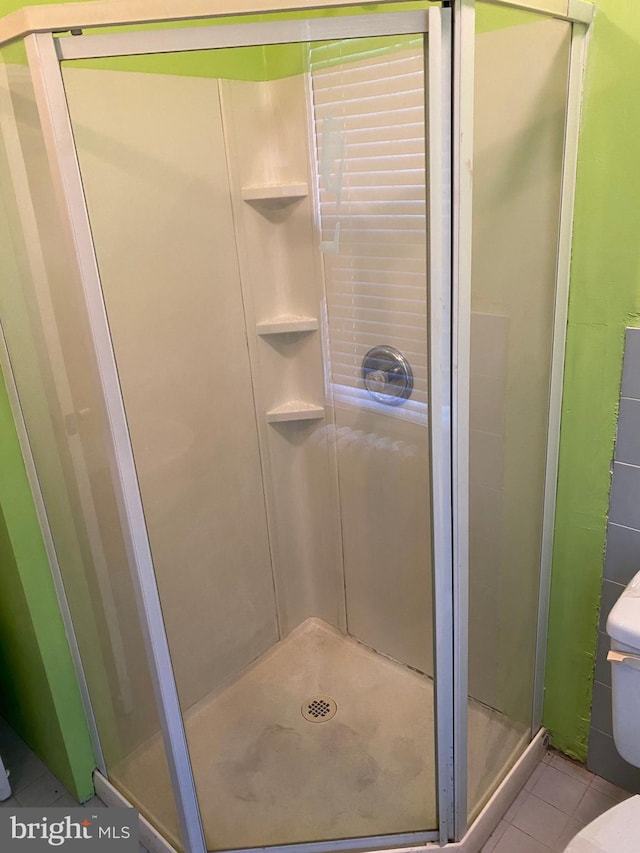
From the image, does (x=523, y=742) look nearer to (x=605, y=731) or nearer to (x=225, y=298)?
(x=605, y=731)

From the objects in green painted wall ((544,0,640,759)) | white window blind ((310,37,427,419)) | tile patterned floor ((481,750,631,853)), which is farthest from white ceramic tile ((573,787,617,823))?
white window blind ((310,37,427,419))

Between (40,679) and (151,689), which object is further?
(40,679)

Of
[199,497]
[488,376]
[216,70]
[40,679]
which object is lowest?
[40,679]

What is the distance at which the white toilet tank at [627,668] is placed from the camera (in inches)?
46.6

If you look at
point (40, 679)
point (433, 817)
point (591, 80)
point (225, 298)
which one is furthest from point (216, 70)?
point (433, 817)

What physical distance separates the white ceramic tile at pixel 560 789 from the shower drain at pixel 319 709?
60 centimetres

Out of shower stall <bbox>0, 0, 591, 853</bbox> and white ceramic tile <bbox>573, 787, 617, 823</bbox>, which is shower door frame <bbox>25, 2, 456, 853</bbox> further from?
white ceramic tile <bbox>573, 787, 617, 823</bbox>

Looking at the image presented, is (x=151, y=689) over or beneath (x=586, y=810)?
over

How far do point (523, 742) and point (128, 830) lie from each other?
3.52 ft

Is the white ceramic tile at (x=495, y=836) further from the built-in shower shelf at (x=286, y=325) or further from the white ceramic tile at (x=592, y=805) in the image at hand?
the built-in shower shelf at (x=286, y=325)

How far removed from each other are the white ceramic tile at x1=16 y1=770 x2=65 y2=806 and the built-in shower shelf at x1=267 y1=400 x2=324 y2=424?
1.20m

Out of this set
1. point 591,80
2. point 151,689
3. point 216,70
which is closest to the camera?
point 591,80

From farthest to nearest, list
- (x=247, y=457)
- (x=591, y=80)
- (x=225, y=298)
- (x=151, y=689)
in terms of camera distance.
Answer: (x=247, y=457) → (x=225, y=298) → (x=151, y=689) → (x=591, y=80)

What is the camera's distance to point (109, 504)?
125 cm
